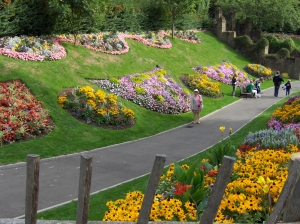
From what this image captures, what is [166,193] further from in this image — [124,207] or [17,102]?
[17,102]

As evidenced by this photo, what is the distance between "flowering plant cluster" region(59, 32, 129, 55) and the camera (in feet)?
76.6

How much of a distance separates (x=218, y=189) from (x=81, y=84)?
15.9 metres

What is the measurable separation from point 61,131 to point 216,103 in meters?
11.6

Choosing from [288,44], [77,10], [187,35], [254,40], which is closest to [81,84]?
[77,10]

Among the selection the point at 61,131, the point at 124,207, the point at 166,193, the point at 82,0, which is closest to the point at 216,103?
the point at 82,0

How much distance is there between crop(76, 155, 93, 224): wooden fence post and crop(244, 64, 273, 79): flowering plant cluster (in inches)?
1310

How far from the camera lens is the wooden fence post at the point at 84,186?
9.89ft

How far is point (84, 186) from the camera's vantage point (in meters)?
3.08

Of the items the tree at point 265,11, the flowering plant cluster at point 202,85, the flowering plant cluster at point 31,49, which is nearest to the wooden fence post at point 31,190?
the flowering plant cluster at point 31,49

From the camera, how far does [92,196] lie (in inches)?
355

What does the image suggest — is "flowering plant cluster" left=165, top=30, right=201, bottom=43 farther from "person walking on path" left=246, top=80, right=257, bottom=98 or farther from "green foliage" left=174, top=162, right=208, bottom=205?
"green foliage" left=174, top=162, right=208, bottom=205

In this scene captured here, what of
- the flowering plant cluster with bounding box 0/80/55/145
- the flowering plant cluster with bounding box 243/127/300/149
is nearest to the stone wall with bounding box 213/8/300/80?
the flowering plant cluster with bounding box 243/127/300/149

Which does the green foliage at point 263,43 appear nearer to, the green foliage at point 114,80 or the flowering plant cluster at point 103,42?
the flowering plant cluster at point 103,42

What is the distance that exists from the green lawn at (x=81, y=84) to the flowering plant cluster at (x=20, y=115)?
360mm
